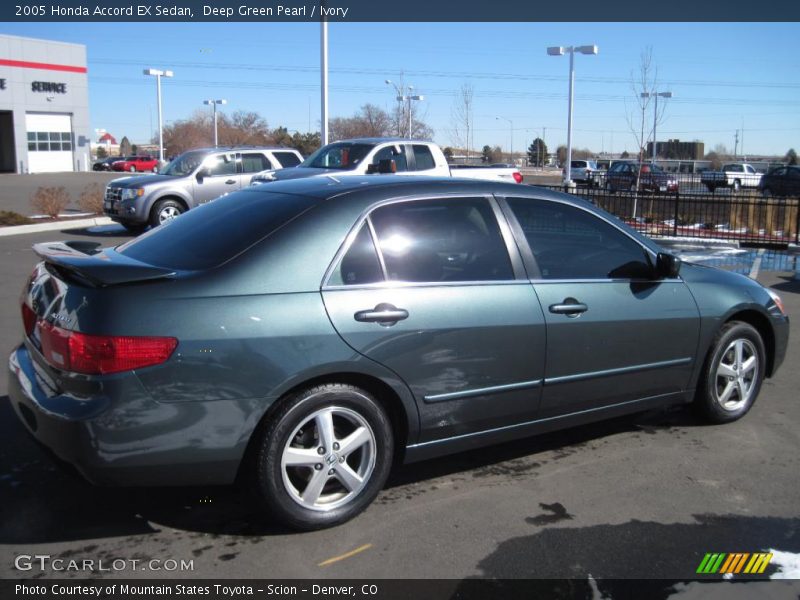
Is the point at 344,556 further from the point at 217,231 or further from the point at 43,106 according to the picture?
the point at 43,106

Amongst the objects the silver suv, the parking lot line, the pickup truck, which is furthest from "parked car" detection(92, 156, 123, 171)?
the parking lot line

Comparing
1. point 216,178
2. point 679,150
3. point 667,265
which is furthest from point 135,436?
point 679,150

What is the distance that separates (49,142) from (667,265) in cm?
5878

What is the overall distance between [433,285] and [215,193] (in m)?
13.2

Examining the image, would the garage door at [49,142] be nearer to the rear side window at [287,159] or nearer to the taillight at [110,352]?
the rear side window at [287,159]

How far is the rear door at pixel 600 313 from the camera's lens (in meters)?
4.41

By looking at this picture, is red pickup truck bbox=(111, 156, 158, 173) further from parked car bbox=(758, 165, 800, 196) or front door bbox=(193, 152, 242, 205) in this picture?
front door bbox=(193, 152, 242, 205)

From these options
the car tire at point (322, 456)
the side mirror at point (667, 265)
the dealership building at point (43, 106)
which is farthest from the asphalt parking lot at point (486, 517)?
the dealership building at point (43, 106)

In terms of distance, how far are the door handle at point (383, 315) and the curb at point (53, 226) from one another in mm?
13910

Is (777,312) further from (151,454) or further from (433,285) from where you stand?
(151,454)

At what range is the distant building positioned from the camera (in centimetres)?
8780

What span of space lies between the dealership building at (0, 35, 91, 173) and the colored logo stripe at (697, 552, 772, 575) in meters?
57.0

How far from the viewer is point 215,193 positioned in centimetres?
1634

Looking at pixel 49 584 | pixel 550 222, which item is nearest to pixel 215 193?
pixel 550 222
